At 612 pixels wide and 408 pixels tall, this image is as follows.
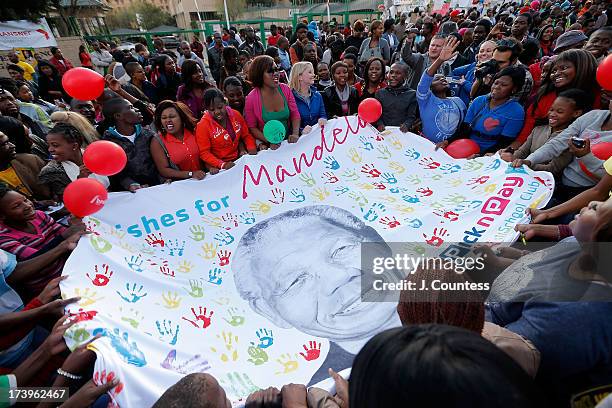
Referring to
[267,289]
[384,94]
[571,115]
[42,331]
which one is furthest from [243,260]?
[571,115]

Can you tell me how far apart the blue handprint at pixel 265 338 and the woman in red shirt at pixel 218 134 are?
1.70 metres

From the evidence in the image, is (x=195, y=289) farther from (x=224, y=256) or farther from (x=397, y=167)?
(x=397, y=167)

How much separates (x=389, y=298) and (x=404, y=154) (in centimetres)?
188

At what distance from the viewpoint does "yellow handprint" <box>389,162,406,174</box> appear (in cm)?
338

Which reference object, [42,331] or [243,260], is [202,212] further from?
[42,331]

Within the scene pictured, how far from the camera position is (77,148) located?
111 inches

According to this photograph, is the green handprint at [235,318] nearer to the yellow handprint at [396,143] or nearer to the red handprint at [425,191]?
the red handprint at [425,191]

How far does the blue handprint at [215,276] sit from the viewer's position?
2.38 meters

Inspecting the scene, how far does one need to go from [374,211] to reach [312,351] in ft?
4.64

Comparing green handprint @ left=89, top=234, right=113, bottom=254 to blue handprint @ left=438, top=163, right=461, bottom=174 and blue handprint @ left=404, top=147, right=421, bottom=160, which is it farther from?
blue handprint @ left=438, top=163, right=461, bottom=174

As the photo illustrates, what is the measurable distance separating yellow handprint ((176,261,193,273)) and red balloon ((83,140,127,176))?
0.95m

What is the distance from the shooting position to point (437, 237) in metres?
2.56

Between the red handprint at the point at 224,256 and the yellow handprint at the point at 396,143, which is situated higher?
the yellow handprint at the point at 396,143

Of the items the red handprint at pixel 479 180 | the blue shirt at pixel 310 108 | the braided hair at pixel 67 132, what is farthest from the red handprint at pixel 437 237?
the braided hair at pixel 67 132
